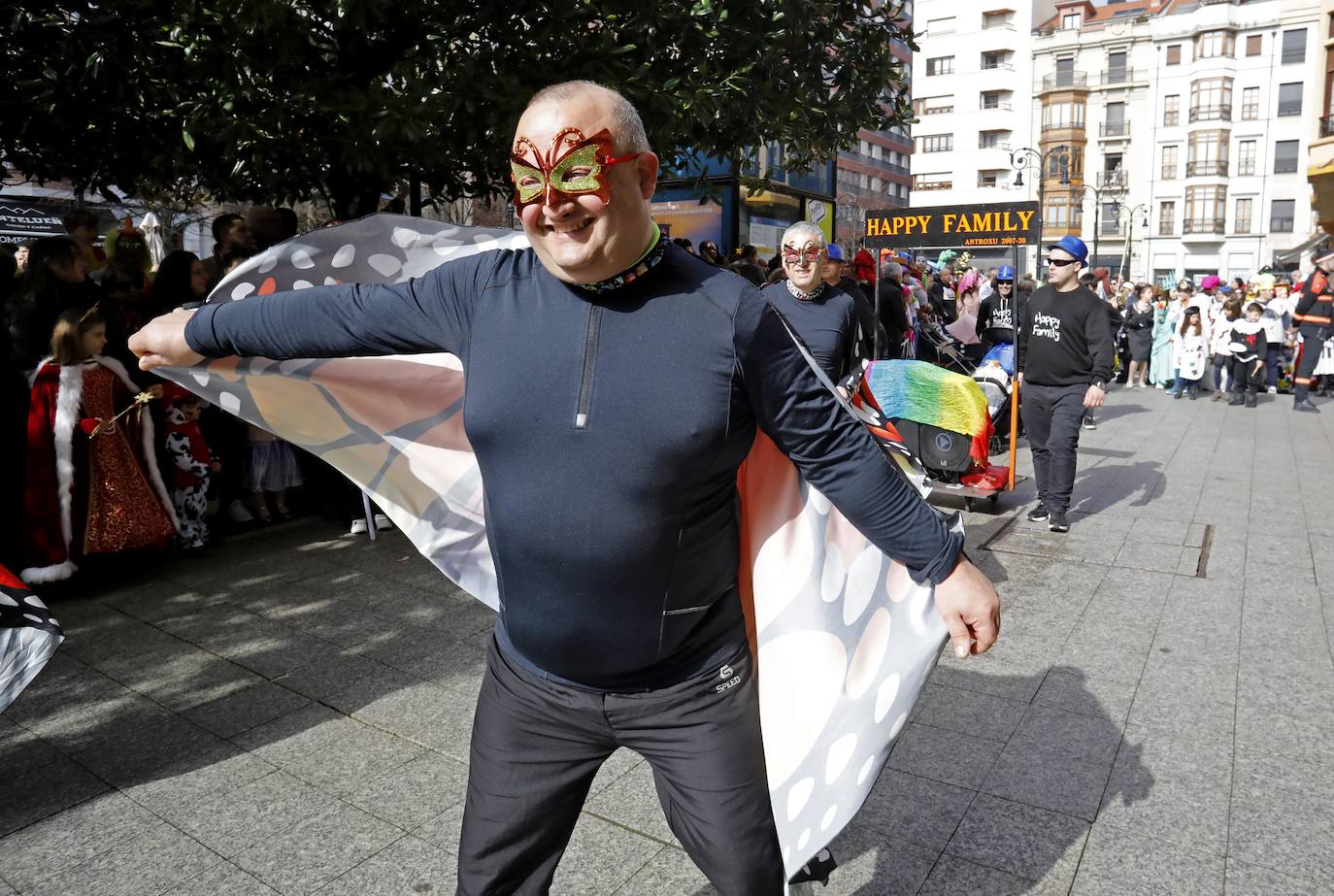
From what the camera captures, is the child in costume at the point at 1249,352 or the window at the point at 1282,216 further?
the window at the point at 1282,216

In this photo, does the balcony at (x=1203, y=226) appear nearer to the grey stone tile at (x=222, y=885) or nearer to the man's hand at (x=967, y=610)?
the man's hand at (x=967, y=610)

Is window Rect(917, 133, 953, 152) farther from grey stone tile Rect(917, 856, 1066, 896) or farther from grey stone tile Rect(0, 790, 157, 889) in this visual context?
grey stone tile Rect(0, 790, 157, 889)

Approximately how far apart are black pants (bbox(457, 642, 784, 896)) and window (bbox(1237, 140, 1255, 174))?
74066 millimetres

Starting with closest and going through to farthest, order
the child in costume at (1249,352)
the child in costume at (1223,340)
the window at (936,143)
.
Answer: the child in costume at (1249,352) → the child in costume at (1223,340) → the window at (936,143)

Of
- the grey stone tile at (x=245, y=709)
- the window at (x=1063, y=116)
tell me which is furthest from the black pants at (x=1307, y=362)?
the window at (x=1063, y=116)

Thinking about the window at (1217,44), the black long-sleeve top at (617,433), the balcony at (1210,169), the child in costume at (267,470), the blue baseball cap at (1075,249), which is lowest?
the child in costume at (267,470)

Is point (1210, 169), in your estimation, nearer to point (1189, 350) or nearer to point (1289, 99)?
point (1289, 99)

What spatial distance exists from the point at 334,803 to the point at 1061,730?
2.64 metres

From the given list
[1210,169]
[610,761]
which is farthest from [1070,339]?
[1210,169]

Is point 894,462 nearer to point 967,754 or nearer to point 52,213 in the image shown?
point 967,754

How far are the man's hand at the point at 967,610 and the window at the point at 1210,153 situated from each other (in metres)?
72.9

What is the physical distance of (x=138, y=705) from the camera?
13.5 ft

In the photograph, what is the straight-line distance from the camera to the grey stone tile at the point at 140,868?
2891mm

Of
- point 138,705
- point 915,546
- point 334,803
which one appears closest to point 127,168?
point 138,705
